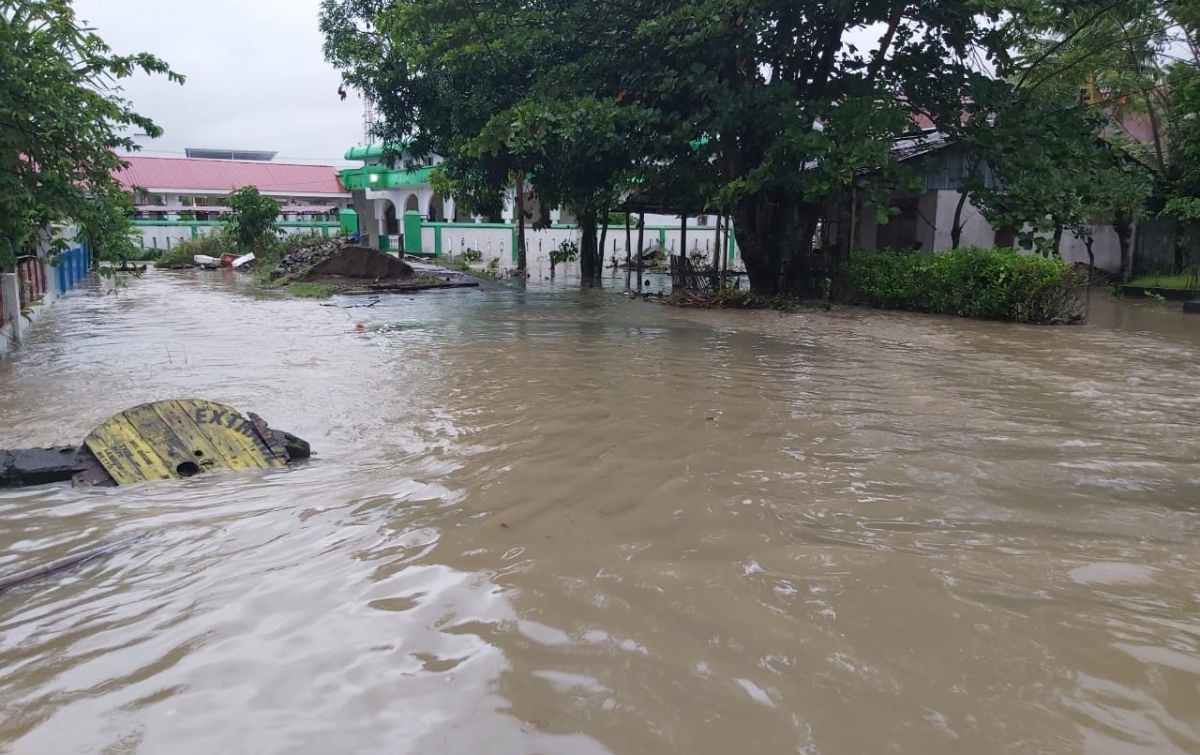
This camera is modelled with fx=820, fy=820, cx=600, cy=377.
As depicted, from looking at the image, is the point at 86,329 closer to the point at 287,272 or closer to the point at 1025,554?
the point at 287,272

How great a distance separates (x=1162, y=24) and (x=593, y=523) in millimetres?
18995

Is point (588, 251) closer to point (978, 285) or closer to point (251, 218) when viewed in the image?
point (978, 285)

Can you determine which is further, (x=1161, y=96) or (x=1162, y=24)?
(x=1161, y=96)

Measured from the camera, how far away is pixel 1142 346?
404 inches

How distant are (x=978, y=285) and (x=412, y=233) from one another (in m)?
23.2

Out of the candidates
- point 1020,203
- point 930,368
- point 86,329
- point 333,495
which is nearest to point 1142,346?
point 1020,203

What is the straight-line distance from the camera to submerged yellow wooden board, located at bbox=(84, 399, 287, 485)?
15.8ft

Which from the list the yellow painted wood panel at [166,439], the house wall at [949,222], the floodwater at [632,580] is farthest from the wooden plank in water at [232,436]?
the house wall at [949,222]

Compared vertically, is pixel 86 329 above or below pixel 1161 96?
below

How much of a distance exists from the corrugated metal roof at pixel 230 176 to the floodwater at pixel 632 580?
118 feet

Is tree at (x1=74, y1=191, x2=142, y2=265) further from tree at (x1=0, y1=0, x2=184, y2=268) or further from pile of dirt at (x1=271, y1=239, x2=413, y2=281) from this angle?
pile of dirt at (x1=271, y1=239, x2=413, y2=281)

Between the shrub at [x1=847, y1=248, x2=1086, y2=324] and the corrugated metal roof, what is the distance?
106 ft

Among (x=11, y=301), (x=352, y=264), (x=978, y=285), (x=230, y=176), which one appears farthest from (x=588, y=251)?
(x=230, y=176)

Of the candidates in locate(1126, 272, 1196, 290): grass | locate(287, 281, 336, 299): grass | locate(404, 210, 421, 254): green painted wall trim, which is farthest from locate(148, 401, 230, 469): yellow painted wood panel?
locate(404, 210, 421, 254): green painted wall trim
